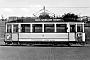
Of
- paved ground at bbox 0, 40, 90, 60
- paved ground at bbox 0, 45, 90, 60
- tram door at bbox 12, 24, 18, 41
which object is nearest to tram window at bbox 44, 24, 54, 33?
tram door at bbox 12, 24, 18, 41

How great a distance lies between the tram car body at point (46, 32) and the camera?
25.8 metres

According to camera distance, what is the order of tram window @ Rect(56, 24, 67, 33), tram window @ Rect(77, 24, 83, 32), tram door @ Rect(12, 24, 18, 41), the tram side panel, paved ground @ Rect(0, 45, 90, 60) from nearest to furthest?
paved ground @ Rect(0, 45, 90, 60)
the tram side panel
tram window @ Rect(56, 24, 67, 33)
tram window @ Rect(77, 24, 83, 32)
tram door @ Rect(12, 24, 18, 41)

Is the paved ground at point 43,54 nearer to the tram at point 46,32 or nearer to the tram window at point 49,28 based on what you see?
the tram at point 46,32

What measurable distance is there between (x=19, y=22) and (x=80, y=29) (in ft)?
22.2

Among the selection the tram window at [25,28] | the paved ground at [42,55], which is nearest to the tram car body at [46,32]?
the tram window at [25,28]

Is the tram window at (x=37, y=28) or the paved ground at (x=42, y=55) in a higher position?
the tram window at (x=37, y=28)

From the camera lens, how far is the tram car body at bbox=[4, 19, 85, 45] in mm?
25781

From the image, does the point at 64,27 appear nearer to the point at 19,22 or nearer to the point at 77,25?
the point at 77,25

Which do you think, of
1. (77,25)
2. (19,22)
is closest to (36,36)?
(19,22)

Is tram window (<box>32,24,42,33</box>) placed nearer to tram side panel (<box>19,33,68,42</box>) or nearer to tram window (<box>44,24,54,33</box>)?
tram side panel (<box>19,33,68,42</box>)

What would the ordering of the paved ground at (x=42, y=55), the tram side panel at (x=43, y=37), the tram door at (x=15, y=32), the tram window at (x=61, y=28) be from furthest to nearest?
the tram door at (x=15, y=32), the tram window at (x=61, y=28), the tram side panel at (x=43, y=37), the paved ground at (x=42, y=55)

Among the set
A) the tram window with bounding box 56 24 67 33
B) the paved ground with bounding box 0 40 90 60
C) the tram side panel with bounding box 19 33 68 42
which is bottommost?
the paved ground with bounding box 0 40 90 60

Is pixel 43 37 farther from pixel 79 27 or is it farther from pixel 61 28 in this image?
pixel 79 27

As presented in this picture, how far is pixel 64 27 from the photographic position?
2617 cm
